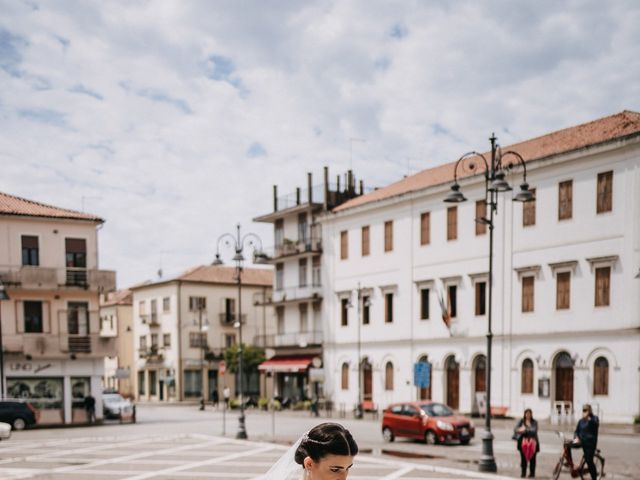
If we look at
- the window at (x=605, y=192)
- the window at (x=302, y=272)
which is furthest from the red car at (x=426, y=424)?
the window at (x=302, y=272)

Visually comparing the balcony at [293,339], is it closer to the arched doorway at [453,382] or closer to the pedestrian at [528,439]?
the arched doorway at [453,382]

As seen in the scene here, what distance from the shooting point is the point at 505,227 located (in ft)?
131

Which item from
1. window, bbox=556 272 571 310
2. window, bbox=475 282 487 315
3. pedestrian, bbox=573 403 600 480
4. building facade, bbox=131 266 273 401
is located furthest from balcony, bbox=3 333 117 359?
pedestrian, bbox=573 403 600 480

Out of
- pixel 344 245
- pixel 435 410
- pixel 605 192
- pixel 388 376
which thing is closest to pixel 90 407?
pixel 388 376

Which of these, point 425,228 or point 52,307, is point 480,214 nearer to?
point 425,228

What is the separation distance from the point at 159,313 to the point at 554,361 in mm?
49625

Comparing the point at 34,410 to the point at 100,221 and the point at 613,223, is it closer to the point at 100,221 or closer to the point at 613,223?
the point at 100,221

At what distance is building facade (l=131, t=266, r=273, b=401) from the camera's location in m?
74.6

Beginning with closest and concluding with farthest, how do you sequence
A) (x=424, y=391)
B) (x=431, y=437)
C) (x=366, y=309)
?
(x=431, y=437) < (x=424, y=391) < (x=366, y=309)

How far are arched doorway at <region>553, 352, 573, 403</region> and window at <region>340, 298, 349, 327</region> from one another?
57.1ft

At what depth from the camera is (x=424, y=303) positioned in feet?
149

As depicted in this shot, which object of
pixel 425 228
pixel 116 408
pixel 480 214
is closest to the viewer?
pixel 480 214

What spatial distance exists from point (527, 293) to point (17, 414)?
25.5m

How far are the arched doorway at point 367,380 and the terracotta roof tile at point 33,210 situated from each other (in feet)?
61.2
